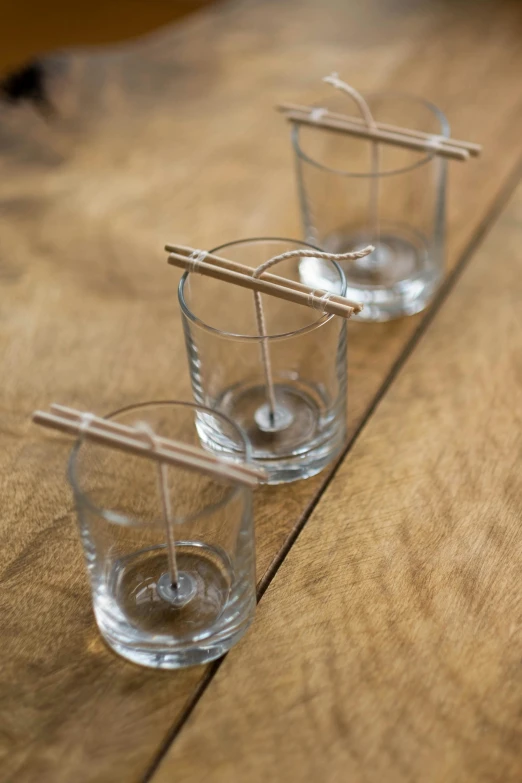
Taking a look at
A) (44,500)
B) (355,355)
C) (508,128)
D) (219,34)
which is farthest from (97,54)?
(44,500)

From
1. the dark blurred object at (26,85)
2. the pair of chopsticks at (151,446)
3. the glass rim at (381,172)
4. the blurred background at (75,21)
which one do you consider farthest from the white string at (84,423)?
the blurred background at (75,21)

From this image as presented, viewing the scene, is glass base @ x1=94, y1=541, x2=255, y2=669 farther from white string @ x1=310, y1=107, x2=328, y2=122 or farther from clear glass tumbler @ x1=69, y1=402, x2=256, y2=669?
white string @ x1=310, y1=107, x2=328, y2=122

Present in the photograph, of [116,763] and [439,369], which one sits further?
[439,369]

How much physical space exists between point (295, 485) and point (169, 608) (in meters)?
0.17

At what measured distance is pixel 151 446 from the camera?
2.06 ft

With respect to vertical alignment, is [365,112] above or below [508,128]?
above

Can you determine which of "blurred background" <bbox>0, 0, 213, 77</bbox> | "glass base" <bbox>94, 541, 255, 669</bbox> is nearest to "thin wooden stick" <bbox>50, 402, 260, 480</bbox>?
"glass base" <bbox>94, 541, 255, 669</bbox>

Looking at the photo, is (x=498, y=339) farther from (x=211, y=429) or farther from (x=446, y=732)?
(x=446, y=732)

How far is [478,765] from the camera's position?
60 centimetres

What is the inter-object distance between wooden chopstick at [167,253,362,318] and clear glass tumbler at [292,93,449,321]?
0.20m

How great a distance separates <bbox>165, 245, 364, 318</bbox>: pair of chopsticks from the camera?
737 mm

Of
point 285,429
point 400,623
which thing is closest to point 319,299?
point 285,429

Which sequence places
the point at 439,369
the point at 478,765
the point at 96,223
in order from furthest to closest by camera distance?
the point at 96,223
the point at 439,369
the point at 478,765

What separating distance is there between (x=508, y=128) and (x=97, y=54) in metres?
0.60
